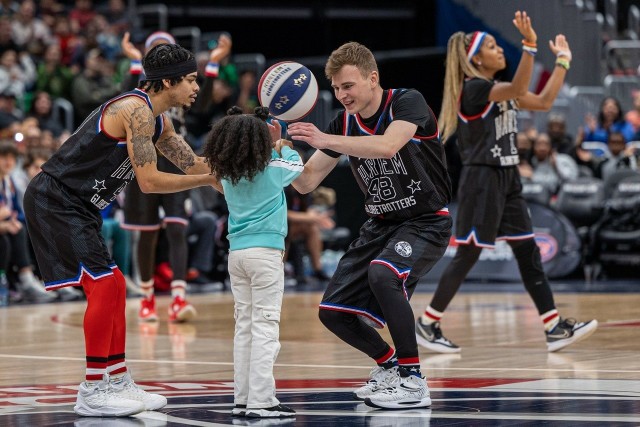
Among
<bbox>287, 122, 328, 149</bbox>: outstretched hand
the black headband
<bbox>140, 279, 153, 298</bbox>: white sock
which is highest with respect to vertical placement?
the black headband

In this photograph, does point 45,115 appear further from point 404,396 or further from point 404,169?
point 404,396

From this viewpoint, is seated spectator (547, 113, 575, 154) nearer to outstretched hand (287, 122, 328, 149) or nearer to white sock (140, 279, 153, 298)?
white sock (140, 279, 153, 298)

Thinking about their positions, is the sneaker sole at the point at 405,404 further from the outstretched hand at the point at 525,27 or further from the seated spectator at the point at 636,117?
the seated spectator at the point at 636,117

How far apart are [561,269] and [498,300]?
7.58 ft

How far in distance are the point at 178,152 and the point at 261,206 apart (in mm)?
842

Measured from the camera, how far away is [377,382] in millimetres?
6309

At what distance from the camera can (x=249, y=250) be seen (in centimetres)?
583

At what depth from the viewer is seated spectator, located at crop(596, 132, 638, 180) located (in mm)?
15523

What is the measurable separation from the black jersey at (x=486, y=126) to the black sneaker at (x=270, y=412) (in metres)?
3.39

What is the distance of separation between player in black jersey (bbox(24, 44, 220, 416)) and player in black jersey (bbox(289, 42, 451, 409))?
81 centimetres

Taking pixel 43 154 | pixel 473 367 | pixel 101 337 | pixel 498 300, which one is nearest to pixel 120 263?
pixel 43 154

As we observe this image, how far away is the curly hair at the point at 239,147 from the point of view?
18.9 feet

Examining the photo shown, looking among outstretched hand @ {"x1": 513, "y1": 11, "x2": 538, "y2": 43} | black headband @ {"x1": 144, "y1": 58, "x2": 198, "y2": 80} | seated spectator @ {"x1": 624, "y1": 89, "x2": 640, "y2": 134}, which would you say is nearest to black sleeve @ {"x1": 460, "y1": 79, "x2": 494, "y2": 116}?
outstretched hand @ {"x1": 513, "y1": 11, "x2": 538, "y2": 43}

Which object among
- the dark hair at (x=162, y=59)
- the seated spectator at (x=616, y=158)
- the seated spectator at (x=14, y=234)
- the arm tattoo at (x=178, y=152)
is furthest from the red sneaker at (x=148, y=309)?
Result: the seated spectator at (x=616, y=158)
